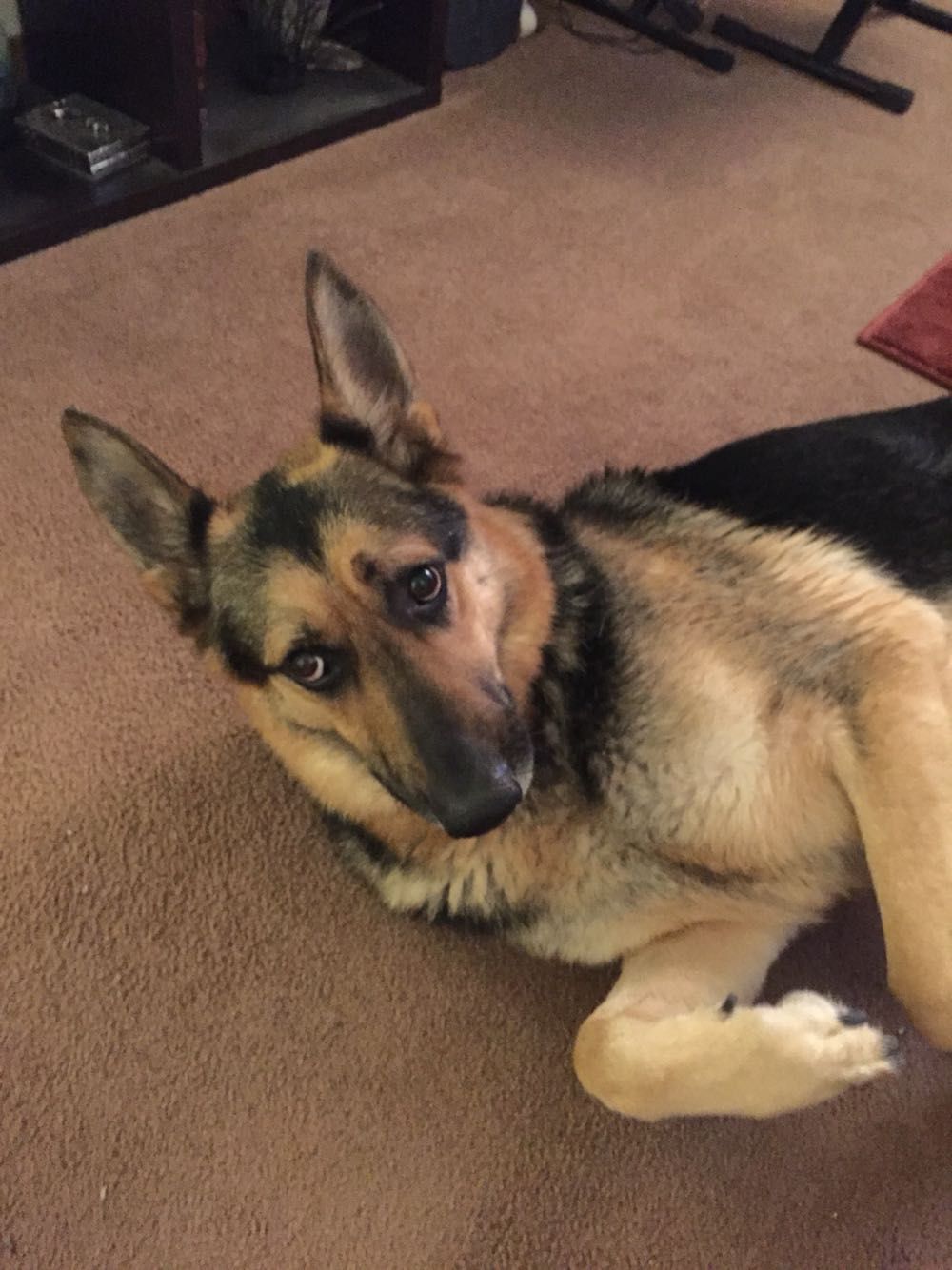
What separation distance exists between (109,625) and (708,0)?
4.74m

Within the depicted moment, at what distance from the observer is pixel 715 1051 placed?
172 cm

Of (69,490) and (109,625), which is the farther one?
(69,490)

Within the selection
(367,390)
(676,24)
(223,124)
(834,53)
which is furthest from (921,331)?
(223,124)

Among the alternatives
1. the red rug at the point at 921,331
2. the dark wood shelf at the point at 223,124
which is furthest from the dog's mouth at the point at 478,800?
the dark wood shelf at the point at 223,124

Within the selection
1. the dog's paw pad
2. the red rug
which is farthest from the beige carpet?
the dog's paw pad

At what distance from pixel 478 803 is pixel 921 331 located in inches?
110

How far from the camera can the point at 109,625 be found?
2.76 meters

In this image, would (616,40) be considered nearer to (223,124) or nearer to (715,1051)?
(223,124)

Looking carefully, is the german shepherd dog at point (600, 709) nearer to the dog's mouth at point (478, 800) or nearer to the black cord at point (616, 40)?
the dog's mouth at point (478, 800)

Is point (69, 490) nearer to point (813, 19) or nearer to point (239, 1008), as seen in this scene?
point (239, 1008)

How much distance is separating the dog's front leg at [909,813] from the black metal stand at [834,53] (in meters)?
4.09

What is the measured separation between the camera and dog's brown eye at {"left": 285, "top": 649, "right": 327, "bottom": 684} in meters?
1.82

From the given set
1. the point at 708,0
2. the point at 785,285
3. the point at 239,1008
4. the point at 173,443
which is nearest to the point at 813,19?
the point at 708,0

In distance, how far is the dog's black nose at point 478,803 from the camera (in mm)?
1647
